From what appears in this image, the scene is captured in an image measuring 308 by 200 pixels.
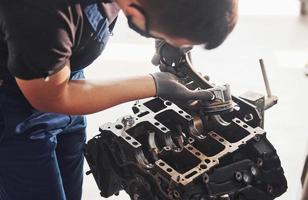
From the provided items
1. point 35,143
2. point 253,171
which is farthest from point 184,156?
point 35,143

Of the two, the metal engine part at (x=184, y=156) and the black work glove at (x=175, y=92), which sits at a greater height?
the black work glove at (x=175, y=92)

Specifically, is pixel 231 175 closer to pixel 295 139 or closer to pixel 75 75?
pixel 75 75

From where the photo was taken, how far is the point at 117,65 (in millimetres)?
1941

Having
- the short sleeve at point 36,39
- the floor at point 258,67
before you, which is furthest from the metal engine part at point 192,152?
the floor at point 258,67

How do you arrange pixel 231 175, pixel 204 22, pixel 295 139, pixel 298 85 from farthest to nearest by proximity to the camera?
pixel 298 85, pixel 295 139, pixel 231 175, pixel 204 22

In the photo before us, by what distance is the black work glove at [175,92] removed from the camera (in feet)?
3.07

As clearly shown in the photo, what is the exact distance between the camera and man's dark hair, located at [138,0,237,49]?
69 cm

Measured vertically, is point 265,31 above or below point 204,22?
below

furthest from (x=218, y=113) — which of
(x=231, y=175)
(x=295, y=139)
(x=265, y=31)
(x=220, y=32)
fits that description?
(x=265, y=31)

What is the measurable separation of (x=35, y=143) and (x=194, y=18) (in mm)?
400

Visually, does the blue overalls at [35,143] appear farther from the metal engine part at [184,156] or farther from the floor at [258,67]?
the floor at [258,67]

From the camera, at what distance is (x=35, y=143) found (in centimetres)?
94

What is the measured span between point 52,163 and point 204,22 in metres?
0.44

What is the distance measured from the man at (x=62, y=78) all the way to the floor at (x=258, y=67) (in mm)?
511
